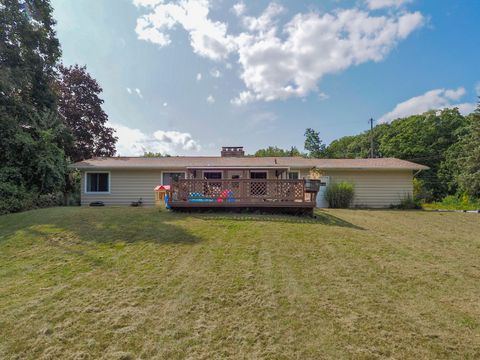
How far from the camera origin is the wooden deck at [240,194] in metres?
8.83

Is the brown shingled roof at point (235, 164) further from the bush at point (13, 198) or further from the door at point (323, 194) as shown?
the bush at point (13, 198)

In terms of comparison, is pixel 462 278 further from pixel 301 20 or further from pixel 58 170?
pixel 58 170

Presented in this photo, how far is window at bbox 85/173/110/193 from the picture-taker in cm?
1400

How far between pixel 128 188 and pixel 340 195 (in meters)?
11.7

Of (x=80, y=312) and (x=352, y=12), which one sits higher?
(x=352, y=12)

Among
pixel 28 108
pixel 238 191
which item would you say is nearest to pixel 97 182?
pixel 28 108

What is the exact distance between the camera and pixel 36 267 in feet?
13.9

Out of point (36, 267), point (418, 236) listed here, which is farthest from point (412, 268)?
point (36, 267)

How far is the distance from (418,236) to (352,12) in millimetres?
8746

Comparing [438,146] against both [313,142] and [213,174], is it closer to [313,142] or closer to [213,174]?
[313,142]

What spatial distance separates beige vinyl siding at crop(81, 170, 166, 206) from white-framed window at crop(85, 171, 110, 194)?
0.18 meters

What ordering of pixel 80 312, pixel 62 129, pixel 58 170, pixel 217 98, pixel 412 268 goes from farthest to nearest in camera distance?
pixel 217 98, pixel 62 129, pixel 58 170, pixel 412 268, pixel 80 312

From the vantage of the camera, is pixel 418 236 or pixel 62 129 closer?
pixel 418 236

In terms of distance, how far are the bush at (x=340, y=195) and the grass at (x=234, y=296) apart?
23.7 feet
